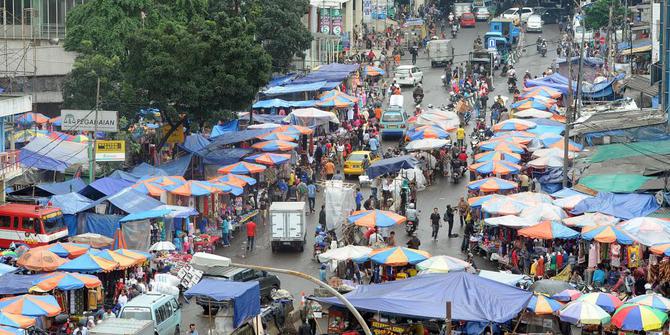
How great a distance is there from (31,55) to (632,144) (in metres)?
32.0

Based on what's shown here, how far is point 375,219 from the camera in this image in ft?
133

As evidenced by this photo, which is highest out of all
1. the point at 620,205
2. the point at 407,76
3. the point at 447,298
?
the point at 407,76

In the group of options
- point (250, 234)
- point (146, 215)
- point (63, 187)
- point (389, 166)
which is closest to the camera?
point (146, 215)

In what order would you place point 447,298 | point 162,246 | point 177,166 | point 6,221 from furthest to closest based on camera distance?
1. point 177,166
2. point 6,221
3. point 162,246
4. point 447,298

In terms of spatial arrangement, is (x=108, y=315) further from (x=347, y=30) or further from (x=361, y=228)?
(x=347, y=30)

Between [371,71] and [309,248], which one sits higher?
[371,71]

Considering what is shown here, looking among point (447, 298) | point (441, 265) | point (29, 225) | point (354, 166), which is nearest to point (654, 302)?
point (447, 298)

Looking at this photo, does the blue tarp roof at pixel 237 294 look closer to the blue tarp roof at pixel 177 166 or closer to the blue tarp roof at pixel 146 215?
the blue tarp roof at pixel 146 215

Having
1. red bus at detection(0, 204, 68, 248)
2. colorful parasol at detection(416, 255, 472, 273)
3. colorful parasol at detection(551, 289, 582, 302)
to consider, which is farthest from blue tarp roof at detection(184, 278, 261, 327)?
red bus at detection(0, 204, 68, 248)

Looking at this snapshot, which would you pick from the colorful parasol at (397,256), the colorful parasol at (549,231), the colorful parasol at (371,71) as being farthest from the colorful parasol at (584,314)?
the colorful parasol at (371,71)

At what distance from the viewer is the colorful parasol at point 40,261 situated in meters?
35.7

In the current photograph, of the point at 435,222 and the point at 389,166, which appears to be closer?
the point at 435,222

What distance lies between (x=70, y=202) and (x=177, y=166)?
890 centimetres

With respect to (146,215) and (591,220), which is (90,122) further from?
(591,220)
